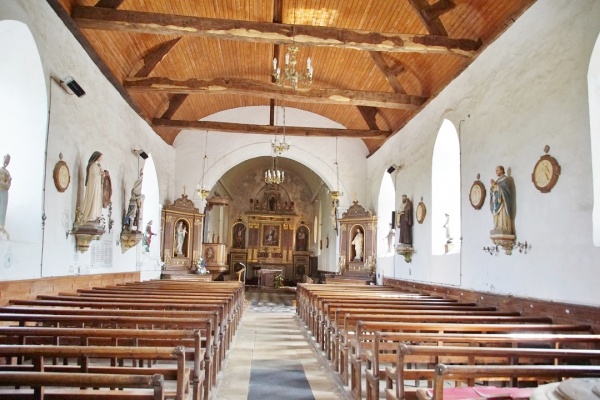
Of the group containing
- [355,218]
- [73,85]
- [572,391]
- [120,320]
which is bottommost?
[120,320]

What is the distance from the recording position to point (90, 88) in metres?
8.82

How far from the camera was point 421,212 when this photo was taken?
1106 cm

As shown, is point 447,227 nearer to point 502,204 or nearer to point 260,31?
point 502,204

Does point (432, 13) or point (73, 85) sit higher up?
point (432, 13)

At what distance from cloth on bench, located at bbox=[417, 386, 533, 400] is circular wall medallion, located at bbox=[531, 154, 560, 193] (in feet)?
12.8

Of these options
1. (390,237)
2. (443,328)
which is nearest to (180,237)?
(390,237)

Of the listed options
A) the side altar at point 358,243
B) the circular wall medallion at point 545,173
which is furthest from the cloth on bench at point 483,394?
the side altar at point 358,243

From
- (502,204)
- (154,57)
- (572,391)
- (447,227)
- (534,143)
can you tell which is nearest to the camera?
(572,391)

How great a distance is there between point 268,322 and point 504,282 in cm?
520

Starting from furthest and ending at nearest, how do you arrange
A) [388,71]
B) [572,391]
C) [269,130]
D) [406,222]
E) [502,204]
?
[269,130], [406,222], [388,71], [502,204], [572,391]

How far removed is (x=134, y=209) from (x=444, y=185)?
6.83 metres

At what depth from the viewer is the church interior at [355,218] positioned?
4.03 metres

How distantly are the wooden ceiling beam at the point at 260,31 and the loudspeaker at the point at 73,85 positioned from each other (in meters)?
0.89

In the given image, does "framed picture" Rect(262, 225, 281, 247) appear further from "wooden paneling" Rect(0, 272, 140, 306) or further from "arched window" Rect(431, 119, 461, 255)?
"arched window" Rect(431, 119, 461, 255)
